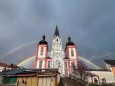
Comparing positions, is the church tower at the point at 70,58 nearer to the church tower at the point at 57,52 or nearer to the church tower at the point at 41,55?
the church tower at the point at 57,52

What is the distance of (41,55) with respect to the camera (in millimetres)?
62938

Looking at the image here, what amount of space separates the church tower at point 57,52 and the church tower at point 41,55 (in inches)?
159

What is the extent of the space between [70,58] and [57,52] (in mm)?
7525

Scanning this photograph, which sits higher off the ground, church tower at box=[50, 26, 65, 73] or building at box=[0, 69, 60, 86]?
church tower at box=[50, 26, 65, 73]

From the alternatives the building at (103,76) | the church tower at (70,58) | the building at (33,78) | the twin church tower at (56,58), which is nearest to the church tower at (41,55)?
the twin church tower at (56,58)

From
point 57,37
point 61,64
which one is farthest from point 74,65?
point 57,37

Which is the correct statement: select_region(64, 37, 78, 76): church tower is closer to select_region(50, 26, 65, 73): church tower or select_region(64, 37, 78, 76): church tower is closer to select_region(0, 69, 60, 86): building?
select_region(50, 26, 65, 73): church tower

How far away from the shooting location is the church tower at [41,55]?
197 feet

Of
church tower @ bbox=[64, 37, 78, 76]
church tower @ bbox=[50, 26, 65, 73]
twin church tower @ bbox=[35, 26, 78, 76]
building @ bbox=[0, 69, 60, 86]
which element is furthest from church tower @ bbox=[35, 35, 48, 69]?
building @ bbox=[0, 69, 60, 86]

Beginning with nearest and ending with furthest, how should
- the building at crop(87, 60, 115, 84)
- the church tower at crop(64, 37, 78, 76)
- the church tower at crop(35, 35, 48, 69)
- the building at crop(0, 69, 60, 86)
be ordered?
the building at crop(0, 69, 60, 86) < the building at crop(87, 60, 115, 84) < the church tower at crop(64, 37, 78, 76) < the church tower at crop(35, 35, 48, 69)

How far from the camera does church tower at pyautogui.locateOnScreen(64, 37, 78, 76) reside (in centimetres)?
5879

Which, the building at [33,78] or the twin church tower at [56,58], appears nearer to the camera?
the building at [33,78]

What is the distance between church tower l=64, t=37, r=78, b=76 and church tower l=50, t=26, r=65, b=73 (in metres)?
2.47

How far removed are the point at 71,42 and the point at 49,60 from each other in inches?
Answer: 579
